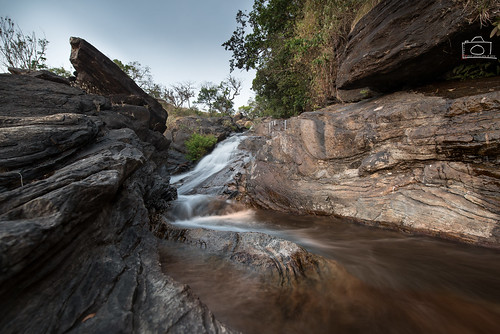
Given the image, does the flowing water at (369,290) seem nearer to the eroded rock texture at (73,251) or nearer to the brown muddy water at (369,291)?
the brown muddy water at (369,291)

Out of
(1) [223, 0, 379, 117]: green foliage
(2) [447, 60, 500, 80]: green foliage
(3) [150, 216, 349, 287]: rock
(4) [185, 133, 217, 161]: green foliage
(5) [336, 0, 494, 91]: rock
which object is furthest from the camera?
(4) [185, 133, 217, 161]: green foliage

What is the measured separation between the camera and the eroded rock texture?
133 centimetres

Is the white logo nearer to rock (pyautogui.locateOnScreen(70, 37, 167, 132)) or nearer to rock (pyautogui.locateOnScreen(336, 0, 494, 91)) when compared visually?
rock (pyautogui.locateOnScreen(336, 0, 494, 91))

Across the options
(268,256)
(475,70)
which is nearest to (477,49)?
(475,70)

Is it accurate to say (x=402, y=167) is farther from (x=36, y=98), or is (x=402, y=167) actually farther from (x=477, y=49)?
(x=36, y=98)

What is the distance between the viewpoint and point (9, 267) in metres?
1.23

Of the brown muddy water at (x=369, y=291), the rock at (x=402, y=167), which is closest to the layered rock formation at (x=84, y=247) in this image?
the brown muddy water at (x=369, y=291)

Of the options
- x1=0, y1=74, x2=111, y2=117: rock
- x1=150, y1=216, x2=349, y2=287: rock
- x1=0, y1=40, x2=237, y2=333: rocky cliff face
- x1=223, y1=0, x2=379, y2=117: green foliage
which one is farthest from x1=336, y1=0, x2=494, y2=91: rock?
x1=0, y1=74, x2=111, y2=117: rock

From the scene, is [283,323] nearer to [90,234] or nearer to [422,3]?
[90,234]

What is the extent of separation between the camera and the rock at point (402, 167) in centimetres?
324

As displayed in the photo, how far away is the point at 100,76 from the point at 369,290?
11596 millimetres

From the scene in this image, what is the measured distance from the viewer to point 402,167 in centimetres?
411

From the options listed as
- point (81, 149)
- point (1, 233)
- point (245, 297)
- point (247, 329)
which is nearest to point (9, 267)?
point (1, 233)

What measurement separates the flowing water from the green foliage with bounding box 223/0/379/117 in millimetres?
7078
